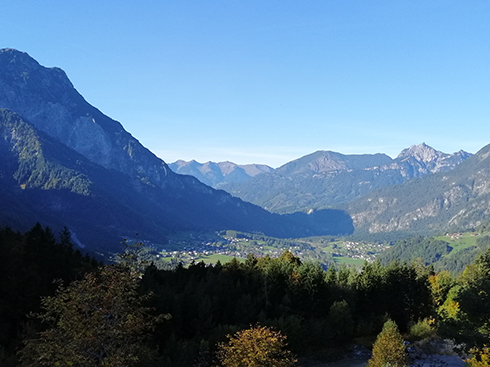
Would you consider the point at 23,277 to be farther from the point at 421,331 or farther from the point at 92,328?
the point at 421,331

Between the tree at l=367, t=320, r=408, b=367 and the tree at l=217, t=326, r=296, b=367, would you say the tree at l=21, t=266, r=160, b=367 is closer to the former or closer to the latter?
the tree at l=217, t=326, r=296, b=367

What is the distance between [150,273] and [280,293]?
2224 centimetres

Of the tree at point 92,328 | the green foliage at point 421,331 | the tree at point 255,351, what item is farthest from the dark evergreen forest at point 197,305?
the tree at point 255,351

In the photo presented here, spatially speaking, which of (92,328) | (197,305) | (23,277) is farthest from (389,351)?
(23,277)

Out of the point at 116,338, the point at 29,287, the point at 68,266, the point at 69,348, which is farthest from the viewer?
the point at 68,266

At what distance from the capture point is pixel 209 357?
4169 centimetres

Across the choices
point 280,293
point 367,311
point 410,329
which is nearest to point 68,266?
point 280,293

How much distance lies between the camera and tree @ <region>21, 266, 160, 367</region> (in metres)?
19.1

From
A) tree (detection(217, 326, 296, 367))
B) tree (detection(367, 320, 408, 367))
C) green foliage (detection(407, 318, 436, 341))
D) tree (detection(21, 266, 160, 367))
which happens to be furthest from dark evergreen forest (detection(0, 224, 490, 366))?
tree (detection(367, 320, 408, 367))

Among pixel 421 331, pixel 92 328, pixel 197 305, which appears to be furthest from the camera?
pixel 421 331

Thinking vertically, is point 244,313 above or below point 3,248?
below

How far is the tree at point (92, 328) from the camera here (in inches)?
752

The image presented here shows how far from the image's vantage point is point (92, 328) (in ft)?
65.3

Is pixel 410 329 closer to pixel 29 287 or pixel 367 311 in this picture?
pixel 367 311
